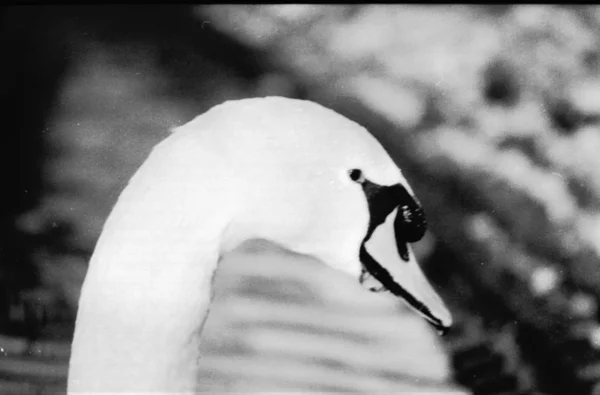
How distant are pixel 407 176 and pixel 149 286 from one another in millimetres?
387

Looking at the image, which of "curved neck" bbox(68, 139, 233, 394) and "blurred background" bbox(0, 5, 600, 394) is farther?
"blurred background" bbox(0, 5, 600, 394)

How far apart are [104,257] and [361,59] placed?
0.45 meters

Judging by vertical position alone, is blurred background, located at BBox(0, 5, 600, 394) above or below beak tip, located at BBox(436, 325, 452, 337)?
above

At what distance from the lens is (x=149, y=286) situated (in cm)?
88

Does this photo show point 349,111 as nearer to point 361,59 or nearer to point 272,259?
point 361,59

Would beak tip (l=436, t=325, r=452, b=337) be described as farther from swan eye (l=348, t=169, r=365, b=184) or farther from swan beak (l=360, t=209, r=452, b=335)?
swan eye (l=348, t=169, r=365, b=184)

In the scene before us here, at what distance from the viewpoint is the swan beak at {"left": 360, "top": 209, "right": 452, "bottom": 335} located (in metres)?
0.93

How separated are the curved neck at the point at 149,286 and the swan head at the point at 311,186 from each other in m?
0.03

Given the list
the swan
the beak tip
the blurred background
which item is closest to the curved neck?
the swan

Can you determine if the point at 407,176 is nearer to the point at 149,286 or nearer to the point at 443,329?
the point at 443,329

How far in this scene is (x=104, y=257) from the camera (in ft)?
2.94

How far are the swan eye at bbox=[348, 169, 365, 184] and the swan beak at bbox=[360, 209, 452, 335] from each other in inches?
2.4

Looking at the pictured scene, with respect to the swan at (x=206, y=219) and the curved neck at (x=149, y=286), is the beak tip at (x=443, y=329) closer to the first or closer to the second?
the swan at (x=206, y=219)

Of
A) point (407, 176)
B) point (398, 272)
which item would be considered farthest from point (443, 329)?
point (407, 176)
